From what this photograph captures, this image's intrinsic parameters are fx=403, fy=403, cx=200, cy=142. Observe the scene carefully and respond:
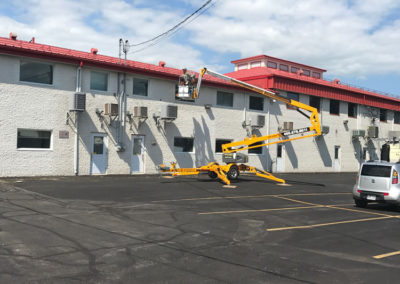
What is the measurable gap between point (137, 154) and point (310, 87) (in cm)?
1585

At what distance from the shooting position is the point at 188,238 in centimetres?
834

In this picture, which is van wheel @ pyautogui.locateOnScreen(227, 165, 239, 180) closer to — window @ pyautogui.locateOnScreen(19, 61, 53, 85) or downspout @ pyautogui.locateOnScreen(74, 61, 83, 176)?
downspout @ pyautogui.locateOnScreen(74, 61, 83, 176)

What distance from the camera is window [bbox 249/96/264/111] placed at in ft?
92.7

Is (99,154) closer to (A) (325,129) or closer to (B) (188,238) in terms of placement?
(B) (188,238)

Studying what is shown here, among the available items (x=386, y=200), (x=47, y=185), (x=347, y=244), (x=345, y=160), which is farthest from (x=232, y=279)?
(x=345, y=160)

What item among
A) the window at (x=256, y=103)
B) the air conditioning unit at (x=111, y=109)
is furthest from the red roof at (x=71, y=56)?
the window at (x=256, y=103)

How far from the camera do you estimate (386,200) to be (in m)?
13.2

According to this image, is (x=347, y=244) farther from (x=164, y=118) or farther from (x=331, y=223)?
(x=164, y=118)

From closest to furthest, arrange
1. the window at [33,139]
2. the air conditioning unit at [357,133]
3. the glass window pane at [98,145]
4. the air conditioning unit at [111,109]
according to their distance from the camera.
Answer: the window at [33,139] → the air conditioning unit at [111,109] → the glass window pane at [98,145] → the air conditioning unit at [357,133]

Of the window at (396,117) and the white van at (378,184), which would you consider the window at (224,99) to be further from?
the window at (396,117)

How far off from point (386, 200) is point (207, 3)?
11.6 meters

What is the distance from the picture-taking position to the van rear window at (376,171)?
1349cm

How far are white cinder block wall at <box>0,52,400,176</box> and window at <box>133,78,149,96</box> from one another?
0.84 feet

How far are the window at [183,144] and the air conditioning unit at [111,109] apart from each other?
4.65 meters
